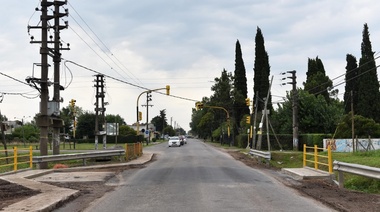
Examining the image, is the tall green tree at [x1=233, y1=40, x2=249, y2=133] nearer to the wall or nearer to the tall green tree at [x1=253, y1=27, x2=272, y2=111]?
the tall green tree at [x1=253, y1=27, x2=272, y2=111]

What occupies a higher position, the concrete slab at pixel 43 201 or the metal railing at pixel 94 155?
the metal railing at pixel 94 155

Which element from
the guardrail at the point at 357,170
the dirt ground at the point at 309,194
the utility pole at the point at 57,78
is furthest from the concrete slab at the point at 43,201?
the utility pole at the point at 57,78

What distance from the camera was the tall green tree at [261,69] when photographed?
211 feet

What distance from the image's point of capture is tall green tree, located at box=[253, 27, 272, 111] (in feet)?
211

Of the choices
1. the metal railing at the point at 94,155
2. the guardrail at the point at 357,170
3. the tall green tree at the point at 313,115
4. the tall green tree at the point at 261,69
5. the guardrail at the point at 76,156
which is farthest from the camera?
the tall green tree at the point at 261,69

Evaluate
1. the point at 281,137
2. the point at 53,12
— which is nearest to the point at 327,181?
the point at 53,12

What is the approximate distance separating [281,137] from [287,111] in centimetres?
588

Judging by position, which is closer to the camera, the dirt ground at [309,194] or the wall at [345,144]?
the dirt ground at [309,194]

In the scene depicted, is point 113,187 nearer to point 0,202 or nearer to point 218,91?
point 0,202

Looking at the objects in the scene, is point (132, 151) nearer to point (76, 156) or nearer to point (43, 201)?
point (76, 156)

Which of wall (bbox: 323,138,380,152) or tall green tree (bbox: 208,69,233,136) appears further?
tall green tree (bbox: 208,69,233,136)

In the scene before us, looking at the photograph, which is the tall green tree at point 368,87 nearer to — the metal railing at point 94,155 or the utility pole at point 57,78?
the metal railing at point 94,155

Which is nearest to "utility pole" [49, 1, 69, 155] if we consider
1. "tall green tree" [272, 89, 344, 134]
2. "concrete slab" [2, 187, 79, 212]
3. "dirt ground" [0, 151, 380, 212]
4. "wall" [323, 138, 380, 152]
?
"dirt ground" [0, 151, 380, 212]

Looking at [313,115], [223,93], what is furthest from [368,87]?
[223,93]
